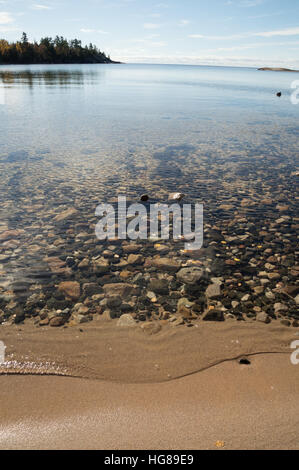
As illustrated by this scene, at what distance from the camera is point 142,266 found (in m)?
7.04

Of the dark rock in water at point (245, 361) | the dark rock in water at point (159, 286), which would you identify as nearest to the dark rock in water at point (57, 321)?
the dark rock in water at point (159, 286)

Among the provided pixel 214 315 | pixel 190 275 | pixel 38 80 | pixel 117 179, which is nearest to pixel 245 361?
pixel 214 315

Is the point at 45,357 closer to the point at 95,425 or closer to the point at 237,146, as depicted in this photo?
the point at 95,425

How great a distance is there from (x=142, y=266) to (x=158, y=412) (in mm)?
3744

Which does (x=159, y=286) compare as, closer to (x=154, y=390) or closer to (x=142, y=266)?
(x=142, y=266)

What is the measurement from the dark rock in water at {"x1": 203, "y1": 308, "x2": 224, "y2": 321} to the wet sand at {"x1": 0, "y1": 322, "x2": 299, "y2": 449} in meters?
0.17

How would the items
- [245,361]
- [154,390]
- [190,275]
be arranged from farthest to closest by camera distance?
1. [190,275]
2. [245,361]
3. [154,390]

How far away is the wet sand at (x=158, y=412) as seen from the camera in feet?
10.6

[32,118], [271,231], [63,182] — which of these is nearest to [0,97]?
[32,118]

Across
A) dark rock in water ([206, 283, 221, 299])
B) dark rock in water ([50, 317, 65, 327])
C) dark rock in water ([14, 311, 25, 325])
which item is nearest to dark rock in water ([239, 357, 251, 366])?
dark rock in water ([206, 283, 221, 299])

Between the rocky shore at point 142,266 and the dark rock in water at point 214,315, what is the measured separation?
26mm

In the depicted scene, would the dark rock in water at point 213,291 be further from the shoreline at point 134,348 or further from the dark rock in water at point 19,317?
the dark rock in water at point 19,317

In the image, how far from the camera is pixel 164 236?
8430mm

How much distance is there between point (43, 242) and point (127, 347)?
430 centimetres
